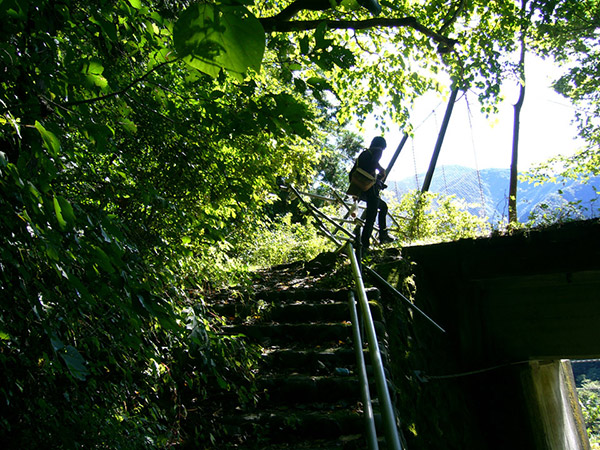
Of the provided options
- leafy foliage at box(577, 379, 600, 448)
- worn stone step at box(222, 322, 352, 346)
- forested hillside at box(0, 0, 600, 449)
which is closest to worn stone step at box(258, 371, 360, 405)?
forested hillside at box(0, 0, 600, 449)

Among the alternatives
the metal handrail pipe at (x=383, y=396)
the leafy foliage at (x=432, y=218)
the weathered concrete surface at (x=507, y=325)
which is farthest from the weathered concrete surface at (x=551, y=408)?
the metal handrail pipe at (x=383, y=396)

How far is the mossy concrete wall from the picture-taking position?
426cm

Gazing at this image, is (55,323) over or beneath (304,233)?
beneath

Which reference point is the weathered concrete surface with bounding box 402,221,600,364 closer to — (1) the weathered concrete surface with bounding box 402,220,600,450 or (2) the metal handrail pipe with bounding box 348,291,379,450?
(1) the weathered concrete surface with bounding box 402,220,600,450

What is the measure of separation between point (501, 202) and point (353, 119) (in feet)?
9.58

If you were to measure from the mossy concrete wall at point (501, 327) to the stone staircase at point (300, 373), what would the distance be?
2.37 feet

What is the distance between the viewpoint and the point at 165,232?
2.67 m

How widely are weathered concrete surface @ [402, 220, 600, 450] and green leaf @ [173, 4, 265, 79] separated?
425 cm

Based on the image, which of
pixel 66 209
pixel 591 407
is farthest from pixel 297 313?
A: pixel 591 407

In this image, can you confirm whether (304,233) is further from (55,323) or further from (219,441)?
(55,323)

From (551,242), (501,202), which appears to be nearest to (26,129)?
(551,242)

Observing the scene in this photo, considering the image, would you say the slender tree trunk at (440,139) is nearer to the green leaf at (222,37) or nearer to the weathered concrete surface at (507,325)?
the weathered concrete surface at (507,325)

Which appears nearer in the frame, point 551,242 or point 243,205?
point 243,205

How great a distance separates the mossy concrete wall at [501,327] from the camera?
14.0 feet
